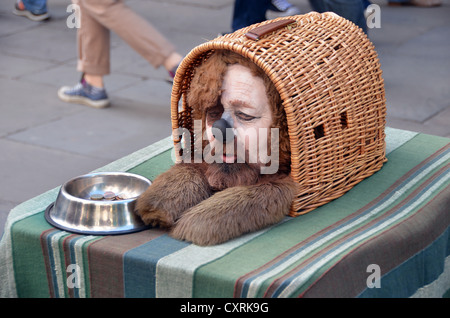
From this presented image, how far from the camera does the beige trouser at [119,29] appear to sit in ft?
16.0

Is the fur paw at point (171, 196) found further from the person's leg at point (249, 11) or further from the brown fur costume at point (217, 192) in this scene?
the person's leg at point (249, 11)

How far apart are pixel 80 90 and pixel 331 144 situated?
3225mm

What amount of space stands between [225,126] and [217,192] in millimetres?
253

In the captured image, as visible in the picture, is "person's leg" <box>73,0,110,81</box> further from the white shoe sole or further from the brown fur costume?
the brown fur costume

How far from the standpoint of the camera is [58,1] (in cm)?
849

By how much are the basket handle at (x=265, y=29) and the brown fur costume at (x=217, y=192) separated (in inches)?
3.8

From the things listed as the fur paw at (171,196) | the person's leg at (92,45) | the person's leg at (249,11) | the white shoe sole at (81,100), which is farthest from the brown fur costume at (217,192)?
the person's leg at (249,11)

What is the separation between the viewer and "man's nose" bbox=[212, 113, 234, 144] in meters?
2.53

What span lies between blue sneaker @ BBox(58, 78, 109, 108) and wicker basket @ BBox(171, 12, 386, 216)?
2544mm

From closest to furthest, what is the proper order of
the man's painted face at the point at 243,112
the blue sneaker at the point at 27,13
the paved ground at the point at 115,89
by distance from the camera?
the man's painted face at the point at 243,112 < the paved ground at the point at 115,89 < the blue sneaker at the point at 27,13

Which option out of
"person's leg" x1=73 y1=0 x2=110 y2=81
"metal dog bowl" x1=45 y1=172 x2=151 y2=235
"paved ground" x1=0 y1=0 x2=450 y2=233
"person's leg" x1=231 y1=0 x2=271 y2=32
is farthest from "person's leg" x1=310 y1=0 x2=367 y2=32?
"metal dog bowl" x1=45 y1=172 x2=151 y2=235
